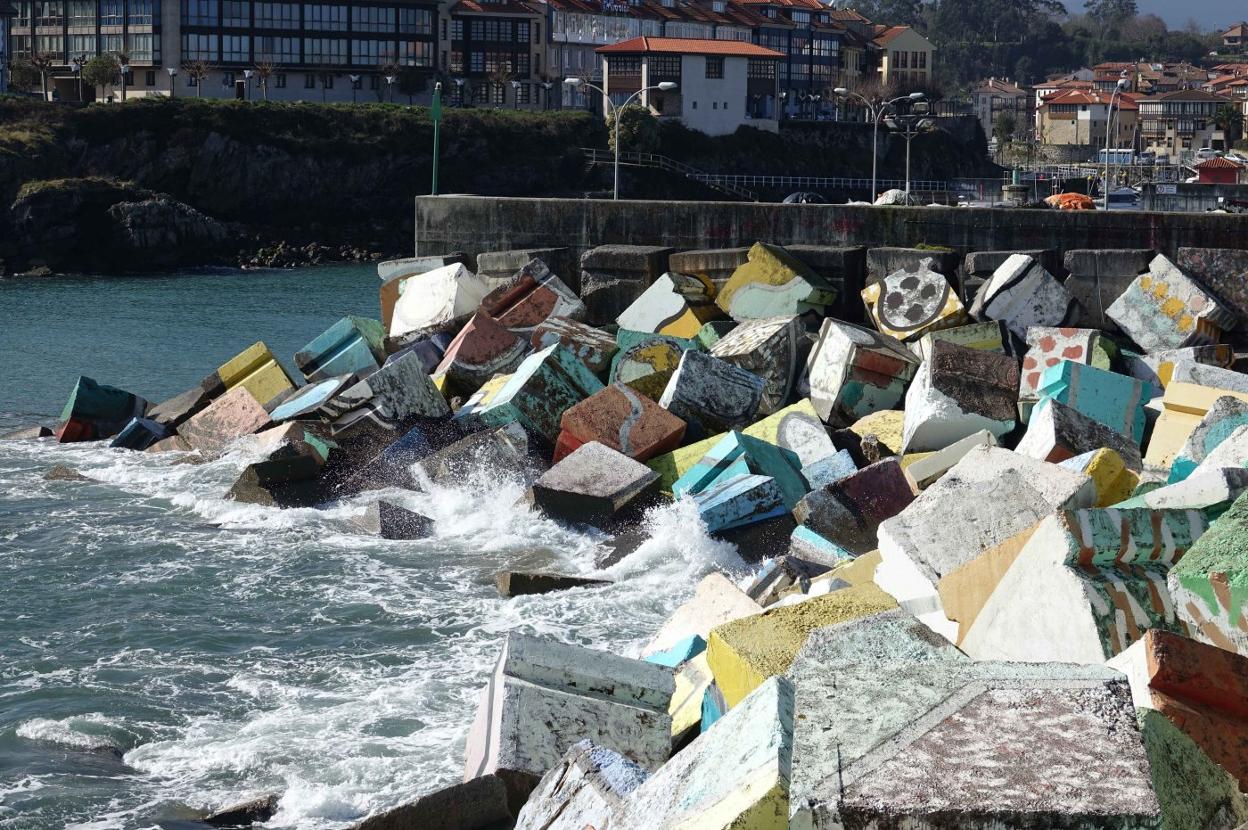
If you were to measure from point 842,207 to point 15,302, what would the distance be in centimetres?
2372

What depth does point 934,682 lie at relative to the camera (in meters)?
4.02

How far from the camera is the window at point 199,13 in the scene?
62.2m

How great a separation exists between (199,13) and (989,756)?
210ft

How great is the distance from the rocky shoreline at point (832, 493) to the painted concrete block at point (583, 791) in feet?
0.04

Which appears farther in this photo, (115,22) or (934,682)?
(115,22)

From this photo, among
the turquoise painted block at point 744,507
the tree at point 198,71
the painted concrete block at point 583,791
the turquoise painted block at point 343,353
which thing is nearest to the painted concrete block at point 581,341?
the turquoise painted block at point 343,353

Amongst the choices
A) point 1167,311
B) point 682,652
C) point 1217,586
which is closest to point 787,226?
point 1167,311

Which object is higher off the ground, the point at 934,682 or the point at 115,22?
the point at 115,22

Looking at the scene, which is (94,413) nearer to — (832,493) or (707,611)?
(832,493)

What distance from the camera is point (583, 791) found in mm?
4320

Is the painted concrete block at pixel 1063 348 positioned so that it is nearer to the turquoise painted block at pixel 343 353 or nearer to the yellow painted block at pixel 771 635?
the yellow painted block at pixel 771 635

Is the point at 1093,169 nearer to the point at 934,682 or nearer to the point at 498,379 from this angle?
the point at 498,379

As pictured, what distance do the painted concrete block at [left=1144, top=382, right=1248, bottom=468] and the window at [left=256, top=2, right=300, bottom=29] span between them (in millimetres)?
58471

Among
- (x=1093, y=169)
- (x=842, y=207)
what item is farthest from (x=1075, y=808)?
(x=1093, y=169)
